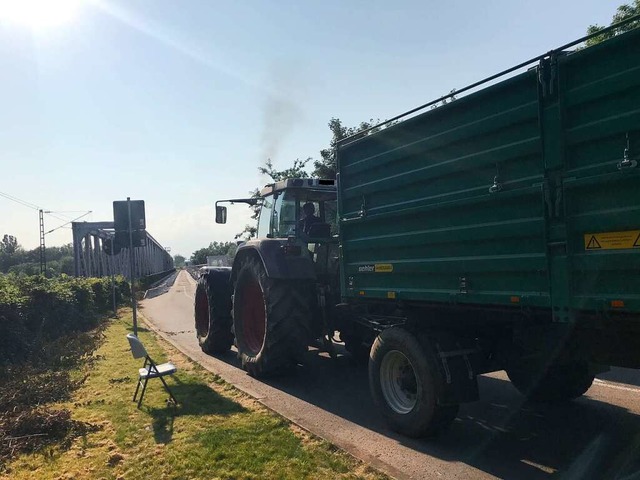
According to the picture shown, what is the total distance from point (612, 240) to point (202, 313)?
8.43m

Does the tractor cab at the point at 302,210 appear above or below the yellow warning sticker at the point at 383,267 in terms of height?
above

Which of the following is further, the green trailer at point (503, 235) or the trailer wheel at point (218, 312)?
the trailer wheel at point (218, 312)

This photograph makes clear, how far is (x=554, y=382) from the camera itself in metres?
5.41

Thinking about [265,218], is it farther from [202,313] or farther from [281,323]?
[202,313]

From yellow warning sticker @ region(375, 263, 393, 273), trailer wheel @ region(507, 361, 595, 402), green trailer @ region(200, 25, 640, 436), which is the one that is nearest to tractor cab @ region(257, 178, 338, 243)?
green trailer @ region(200, 25, 640, 436)

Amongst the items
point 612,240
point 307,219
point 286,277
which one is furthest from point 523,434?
point 307,219

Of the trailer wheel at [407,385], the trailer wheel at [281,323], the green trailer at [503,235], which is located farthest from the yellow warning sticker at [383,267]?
the trailer wheel at [281,323]

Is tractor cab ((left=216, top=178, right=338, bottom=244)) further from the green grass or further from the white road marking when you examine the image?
the white road marking

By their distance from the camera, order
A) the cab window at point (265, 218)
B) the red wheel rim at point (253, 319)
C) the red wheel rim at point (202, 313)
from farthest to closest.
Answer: the red wheel rim at point (202, 313) → the cab window at point (265, 218) → the red wheel rim at point (253, 319)

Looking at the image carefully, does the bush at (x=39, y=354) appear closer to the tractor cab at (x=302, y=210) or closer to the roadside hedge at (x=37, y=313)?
the roadside hedge at (x=37, y=313)

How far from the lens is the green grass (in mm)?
4172

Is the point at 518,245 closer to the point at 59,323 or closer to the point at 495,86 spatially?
the point at 495,86

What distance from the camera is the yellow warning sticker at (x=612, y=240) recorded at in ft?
10.1

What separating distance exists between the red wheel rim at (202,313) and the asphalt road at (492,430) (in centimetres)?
288
